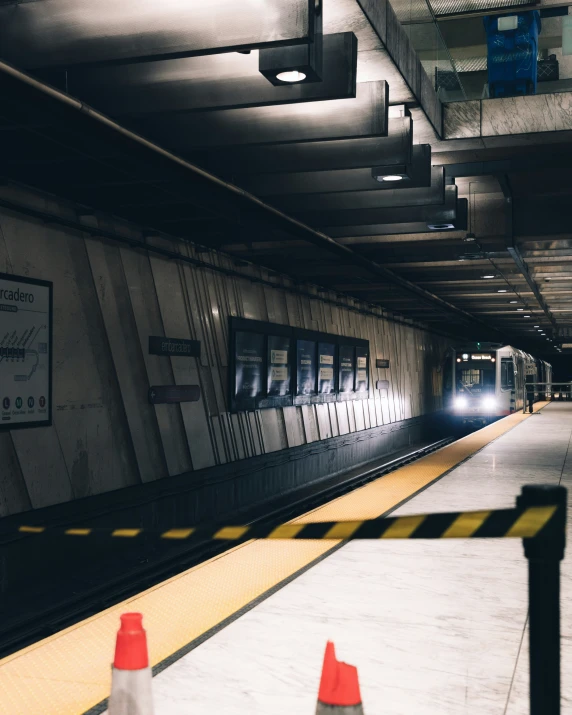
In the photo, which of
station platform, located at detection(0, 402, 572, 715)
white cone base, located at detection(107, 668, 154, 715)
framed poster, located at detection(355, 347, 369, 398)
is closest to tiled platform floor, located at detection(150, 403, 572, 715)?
station platform, located at detection(0, 402, 572, 715)

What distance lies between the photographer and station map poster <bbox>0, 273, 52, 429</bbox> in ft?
26.0

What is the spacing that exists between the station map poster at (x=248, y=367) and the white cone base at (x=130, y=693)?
10.8 meters

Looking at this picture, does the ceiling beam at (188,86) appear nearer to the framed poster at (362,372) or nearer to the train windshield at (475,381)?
the framed poster at (362,372)

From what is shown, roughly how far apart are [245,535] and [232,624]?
1.78 meters

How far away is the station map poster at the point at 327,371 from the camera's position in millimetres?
17234

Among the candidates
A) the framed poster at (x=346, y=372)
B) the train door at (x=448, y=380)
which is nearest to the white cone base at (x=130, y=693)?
the framed poster at (x=346, y=372)

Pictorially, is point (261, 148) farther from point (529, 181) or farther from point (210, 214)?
point (529, 181)

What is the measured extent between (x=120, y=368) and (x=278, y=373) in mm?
5203

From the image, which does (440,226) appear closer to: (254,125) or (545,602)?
(254,125)

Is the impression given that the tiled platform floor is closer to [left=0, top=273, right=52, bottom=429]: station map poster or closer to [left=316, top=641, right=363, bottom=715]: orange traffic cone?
[left=316, top=641, right=363, bottom=715]: orange traffic cone

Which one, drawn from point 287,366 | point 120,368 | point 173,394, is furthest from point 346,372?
point 120,368

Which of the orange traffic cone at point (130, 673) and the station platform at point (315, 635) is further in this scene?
the station platform at point (315, 635)

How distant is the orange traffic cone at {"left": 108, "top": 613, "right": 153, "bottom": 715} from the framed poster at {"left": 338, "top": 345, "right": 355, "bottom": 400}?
1641 cm

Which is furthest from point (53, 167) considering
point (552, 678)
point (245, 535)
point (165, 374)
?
point (552, 678)
